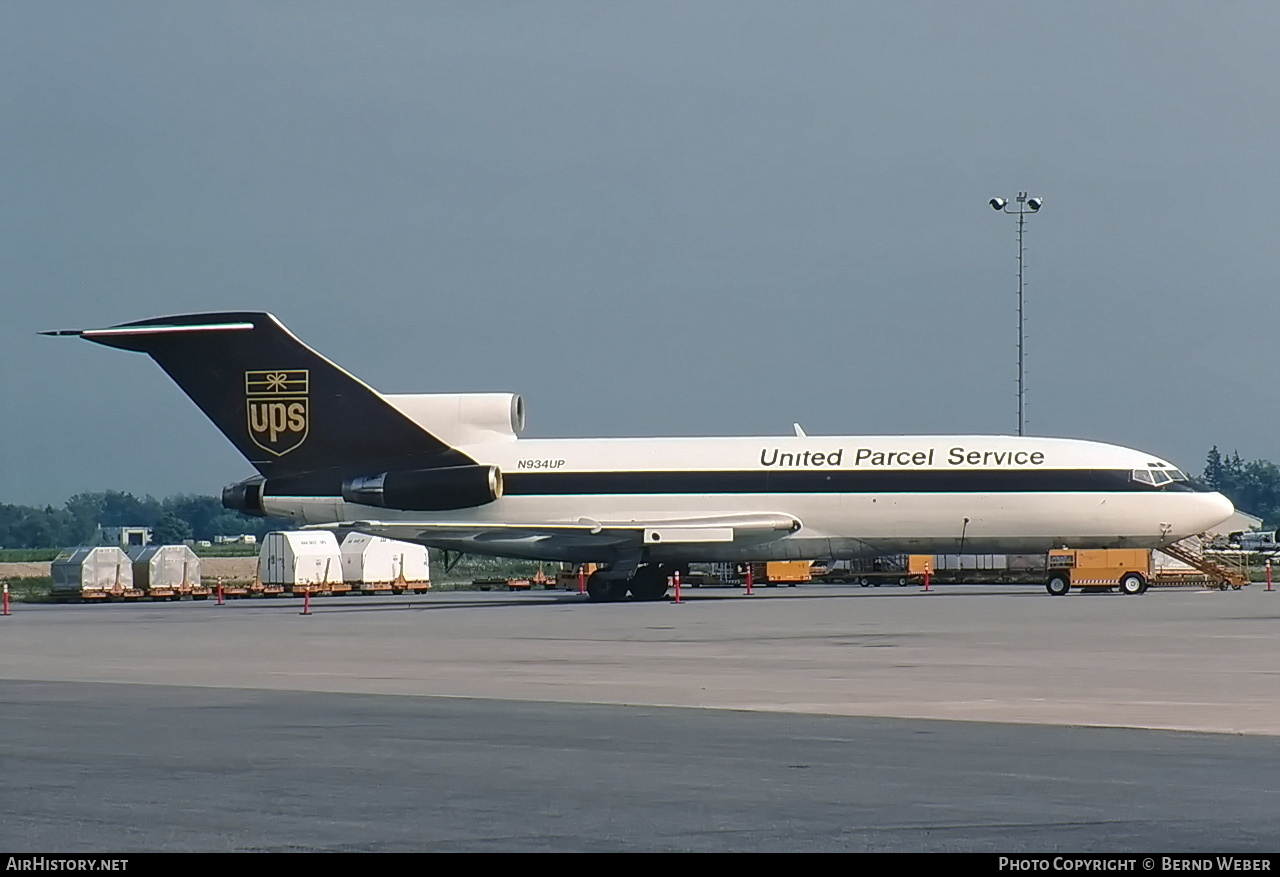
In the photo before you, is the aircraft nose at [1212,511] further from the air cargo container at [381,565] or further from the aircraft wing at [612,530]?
the air cargo container at [381,565]

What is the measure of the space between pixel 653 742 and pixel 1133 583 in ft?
127

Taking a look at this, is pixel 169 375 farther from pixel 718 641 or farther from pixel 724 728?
pixel 724 728

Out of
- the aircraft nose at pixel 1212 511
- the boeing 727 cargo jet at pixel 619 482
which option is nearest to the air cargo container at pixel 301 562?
the boeing 727 cargo jet at pixel 619 482

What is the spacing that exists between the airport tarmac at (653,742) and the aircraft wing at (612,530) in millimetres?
17336

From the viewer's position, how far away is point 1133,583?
49.9 metres

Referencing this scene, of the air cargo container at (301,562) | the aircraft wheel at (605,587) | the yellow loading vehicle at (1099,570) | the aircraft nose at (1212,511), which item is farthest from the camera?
the air cargo container at (301,562)

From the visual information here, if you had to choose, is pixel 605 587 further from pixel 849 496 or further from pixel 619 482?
pixel 849 496

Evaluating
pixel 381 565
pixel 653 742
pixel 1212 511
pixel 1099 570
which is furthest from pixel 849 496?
pixel 653 742

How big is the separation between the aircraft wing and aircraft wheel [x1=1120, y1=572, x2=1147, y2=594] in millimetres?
9965

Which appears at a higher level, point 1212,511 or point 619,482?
point 619,482

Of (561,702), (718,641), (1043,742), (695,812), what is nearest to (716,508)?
(718,641)

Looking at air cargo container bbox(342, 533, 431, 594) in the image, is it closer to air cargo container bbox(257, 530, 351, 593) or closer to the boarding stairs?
air cargo container bbox(257, 530, 351, 593)

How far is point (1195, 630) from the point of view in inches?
1182

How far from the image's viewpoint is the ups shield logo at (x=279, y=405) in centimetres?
5006
